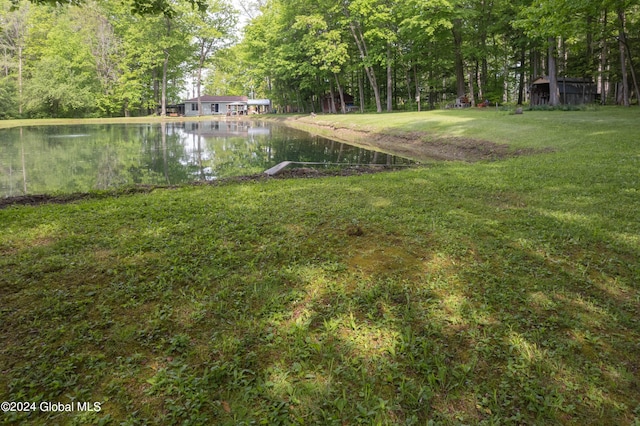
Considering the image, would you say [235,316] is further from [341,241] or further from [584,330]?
[584,330]

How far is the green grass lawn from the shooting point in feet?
6.81

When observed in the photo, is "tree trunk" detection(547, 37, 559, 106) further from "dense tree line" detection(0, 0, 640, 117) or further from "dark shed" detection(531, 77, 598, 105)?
"dark shed" detection(531, 77, 598, 105)

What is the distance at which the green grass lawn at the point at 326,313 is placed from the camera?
81.7 inches

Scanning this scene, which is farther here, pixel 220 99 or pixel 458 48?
pixel 220 99

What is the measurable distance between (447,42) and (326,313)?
3762 centimetres

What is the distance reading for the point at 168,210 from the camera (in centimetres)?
532

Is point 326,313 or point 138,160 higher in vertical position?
point 138,160

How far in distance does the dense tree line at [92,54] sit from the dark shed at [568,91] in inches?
1238

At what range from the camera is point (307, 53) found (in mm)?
38656

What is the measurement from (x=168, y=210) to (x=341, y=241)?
102 inches

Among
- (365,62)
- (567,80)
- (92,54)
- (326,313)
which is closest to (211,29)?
(92,54)

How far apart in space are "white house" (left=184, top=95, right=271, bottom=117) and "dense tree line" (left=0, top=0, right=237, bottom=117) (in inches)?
405

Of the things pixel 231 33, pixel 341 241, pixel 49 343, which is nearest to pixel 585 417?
pixel 341 241

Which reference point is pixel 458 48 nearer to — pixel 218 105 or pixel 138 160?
pixel 138 160
